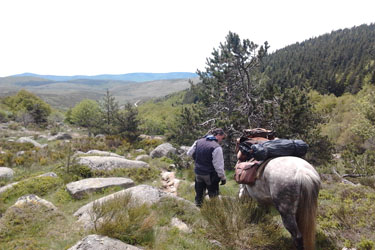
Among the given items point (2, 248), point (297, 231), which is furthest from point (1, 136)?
point (297, 231)

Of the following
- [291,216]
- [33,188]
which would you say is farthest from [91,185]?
[291,216]

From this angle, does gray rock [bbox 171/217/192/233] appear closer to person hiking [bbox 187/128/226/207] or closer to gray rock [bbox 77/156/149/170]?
person hiking [bbox 187/128/226/207]

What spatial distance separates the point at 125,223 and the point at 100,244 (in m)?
0.59

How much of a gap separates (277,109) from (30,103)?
52.0 m

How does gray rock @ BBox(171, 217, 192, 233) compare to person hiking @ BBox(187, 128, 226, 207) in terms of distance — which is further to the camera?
person hiking @ BBox(187, 128, 226, 207)

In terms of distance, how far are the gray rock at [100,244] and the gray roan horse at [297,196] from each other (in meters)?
2.50

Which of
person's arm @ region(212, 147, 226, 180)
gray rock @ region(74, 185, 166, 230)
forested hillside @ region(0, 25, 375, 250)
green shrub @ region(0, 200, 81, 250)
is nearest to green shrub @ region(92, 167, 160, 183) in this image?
forested hillside @ region(0, 25, 375, 250)

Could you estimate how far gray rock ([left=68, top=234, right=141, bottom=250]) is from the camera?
304 cm

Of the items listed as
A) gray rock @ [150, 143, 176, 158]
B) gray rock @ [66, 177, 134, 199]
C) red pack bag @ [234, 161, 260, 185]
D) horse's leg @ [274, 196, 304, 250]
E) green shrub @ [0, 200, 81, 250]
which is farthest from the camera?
gray rock @ [150, 143, 176, 158]

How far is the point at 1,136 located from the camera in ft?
69.7

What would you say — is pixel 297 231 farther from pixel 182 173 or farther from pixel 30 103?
pixel 30 103

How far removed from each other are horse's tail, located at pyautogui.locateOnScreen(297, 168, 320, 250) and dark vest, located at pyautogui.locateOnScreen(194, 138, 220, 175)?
202 cm

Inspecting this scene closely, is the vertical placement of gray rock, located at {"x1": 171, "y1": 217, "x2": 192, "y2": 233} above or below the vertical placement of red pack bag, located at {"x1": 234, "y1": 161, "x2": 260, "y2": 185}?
below

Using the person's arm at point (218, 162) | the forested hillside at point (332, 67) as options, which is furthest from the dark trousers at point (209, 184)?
the forested hillside at point (332, 67)
